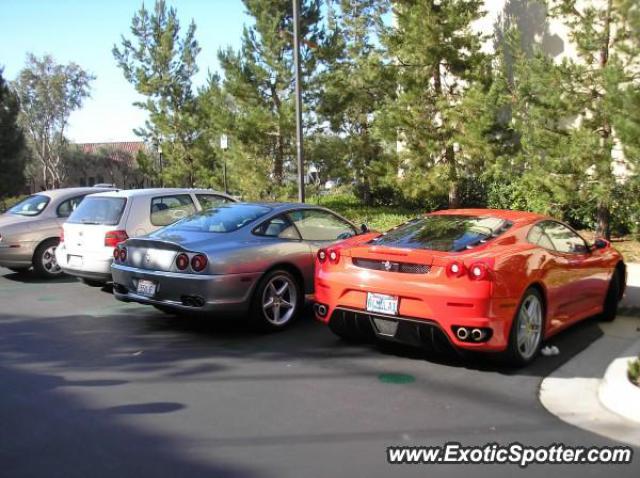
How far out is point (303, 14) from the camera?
64.9ft

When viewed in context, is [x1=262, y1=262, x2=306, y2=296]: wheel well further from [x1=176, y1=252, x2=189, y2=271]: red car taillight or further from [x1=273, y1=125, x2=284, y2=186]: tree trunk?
[x1=273, y1=125, x2=284, y2=186]: tree trunk

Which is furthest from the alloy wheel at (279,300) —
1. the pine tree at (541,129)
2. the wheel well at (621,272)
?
the pine tree at (541,129)

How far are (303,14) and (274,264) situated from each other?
49.8ft

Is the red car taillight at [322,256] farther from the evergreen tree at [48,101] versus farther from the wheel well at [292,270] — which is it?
the evergreen tree at [48,101]

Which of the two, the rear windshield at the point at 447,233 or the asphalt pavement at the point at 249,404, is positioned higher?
the rear windshield at the point at 447,233

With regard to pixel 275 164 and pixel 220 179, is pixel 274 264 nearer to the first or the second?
pixel 275 164

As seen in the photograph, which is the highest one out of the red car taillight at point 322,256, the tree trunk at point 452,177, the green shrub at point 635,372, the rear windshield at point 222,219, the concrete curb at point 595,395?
the tree trunk at point 452,177

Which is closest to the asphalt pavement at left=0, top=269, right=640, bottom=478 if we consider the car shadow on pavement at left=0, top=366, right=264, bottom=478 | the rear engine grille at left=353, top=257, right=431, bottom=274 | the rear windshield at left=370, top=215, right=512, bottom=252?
the car shadow on pavement at left=0, top=366, right=264, bottom=478

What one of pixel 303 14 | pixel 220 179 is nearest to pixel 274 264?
pixel 303 14

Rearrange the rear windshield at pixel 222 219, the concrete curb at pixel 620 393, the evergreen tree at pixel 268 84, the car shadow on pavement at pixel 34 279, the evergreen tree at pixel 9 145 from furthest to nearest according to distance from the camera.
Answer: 1. the evergreen tree at pixel 9 145
2. the evergreen tree at pixel 268 84
3. the car shadow on pavement at pixel 34 279
4. the rear windshield at pixel 222 219
5. the concrete curb at pixel 620 393

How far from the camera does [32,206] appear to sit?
10328 mm

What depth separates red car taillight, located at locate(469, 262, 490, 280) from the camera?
4.92 meters

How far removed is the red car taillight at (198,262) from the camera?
241 inches

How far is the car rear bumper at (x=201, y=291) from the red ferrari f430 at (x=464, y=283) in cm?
85
